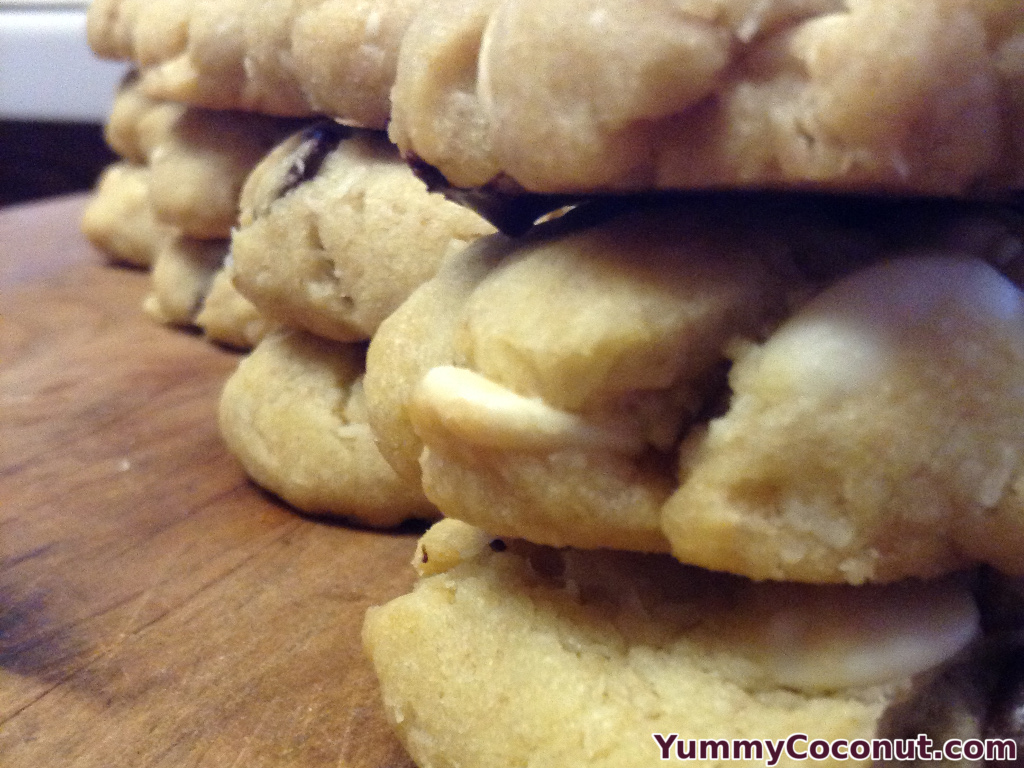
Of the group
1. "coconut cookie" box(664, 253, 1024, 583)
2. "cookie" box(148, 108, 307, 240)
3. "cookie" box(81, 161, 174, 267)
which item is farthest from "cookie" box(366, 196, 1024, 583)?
"cookie" box(81, 161, 174, 267)

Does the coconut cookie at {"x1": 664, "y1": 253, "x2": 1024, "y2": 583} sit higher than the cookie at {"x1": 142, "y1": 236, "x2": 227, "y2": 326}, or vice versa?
the coconut cookie at {"x1": 664, "y1": 253, "x2": 1024, "y2": 583}

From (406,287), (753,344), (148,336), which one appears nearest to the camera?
(753,344)

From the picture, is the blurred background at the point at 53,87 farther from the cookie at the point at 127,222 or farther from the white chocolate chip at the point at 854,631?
the white chocolate chip at the point at 854,631

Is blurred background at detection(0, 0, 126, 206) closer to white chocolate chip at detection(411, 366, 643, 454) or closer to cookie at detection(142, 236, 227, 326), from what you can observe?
cookie at detection(142, 236, 227, 326)

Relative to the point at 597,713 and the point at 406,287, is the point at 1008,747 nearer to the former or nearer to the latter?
the point at 597,713

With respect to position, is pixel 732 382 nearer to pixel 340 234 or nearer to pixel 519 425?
pixel 519 425

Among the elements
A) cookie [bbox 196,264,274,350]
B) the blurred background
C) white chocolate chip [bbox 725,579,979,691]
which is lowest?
the blurred background

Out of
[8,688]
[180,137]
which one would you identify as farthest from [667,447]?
[180,137]
